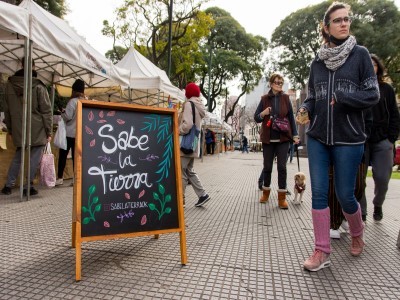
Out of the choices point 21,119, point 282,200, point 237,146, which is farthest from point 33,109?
point 237,146

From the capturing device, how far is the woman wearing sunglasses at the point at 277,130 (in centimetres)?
562

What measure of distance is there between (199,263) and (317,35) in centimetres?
4263

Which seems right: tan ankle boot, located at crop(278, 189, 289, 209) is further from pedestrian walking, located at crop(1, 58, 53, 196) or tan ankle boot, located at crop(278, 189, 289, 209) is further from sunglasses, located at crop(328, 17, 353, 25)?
pedestrian walking, located at crop(1, 58, 53, 196)

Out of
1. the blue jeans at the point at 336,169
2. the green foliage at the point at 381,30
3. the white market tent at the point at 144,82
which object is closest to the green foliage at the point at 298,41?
the green foliage at the point at 381,30

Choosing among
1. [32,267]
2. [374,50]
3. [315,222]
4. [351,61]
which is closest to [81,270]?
[32,267]

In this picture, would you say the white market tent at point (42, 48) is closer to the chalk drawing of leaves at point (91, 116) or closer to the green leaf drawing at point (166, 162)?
the chalk drawing of leaves at point (91, 116)

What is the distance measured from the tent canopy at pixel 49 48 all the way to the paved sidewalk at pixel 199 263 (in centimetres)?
232

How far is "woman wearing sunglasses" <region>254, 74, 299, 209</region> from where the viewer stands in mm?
5617

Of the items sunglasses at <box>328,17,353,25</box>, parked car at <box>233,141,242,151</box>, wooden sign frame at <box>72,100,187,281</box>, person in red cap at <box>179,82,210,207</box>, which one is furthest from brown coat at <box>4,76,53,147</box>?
parked car at <box>233,141,242,151</box>

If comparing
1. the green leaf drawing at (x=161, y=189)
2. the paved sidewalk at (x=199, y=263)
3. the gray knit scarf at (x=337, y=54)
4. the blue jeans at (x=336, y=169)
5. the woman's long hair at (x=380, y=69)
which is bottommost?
the paved sidewalk at (x=199, y=263)

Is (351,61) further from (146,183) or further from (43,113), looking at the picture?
(43,113)

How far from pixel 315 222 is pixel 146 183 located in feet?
Result: 4.60

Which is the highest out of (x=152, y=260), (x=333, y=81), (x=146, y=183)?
(x=333, y=81)

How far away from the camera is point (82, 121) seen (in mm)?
2750
